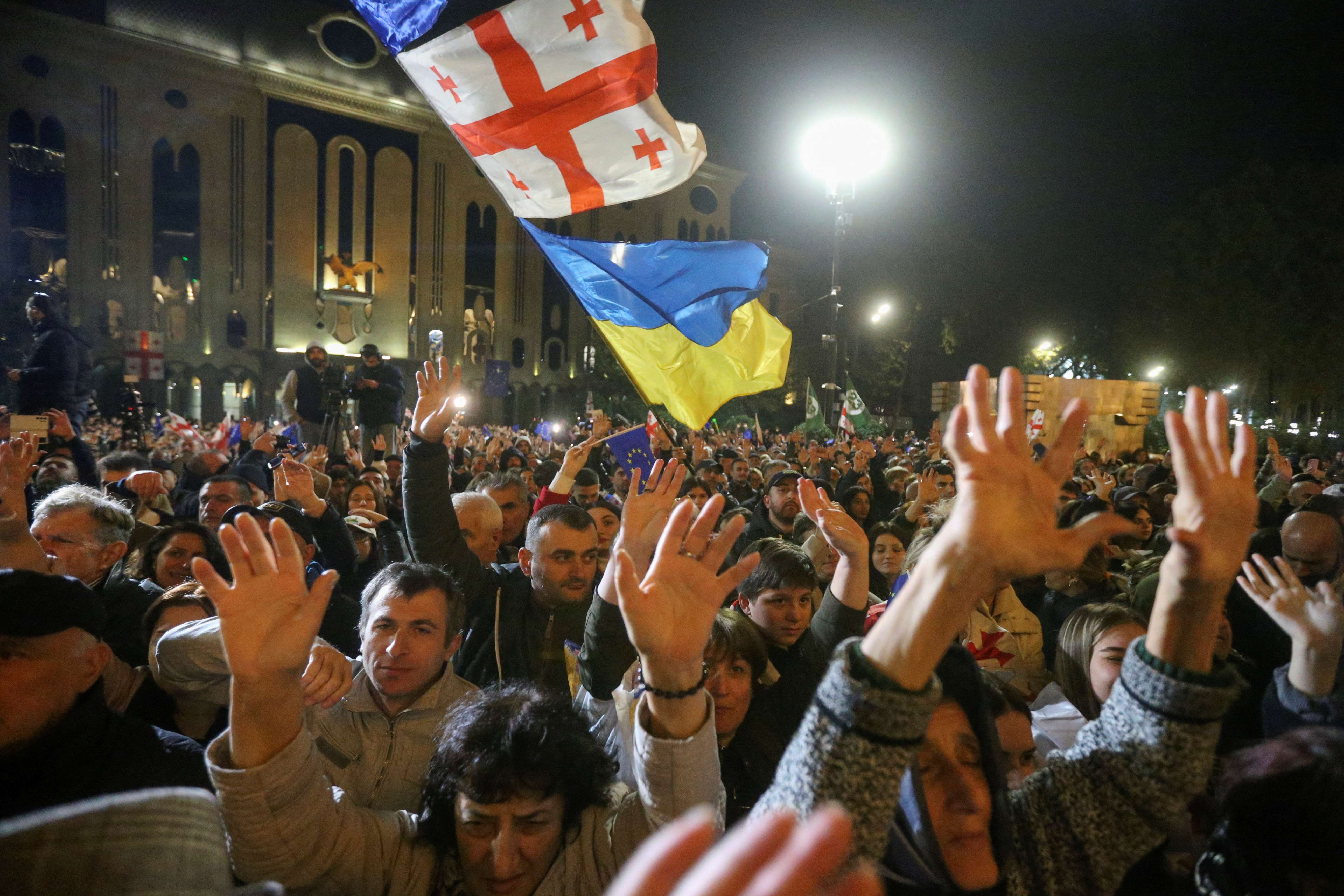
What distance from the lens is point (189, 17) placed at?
33.8m

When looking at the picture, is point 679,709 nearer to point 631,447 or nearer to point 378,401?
point 631,447

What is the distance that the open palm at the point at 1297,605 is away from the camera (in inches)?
99.1

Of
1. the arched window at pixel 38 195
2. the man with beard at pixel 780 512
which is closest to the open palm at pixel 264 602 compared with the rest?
the man with beard at pixel 780 512

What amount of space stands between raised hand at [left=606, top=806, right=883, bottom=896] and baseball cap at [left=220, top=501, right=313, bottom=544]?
4.15m

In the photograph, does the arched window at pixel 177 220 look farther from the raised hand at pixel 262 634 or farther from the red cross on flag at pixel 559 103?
the raised hand at pixel 262 634

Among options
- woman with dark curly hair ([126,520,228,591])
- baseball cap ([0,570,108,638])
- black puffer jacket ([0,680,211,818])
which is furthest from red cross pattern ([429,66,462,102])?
black puffer jacket ([0,680,211,818])

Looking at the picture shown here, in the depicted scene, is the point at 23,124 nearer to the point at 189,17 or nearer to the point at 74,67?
the point at 74,67

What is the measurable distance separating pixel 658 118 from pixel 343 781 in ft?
16.0

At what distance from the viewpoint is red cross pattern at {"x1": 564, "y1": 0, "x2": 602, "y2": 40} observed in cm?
544

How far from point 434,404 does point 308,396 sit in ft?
23.3

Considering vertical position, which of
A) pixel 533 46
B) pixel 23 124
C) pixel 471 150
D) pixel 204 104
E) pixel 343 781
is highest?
pixel 204 104

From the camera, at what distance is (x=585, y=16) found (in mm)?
5449

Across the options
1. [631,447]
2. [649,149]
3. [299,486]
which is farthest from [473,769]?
[649,149]

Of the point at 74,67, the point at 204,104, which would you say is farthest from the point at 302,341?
the point at 74,67
